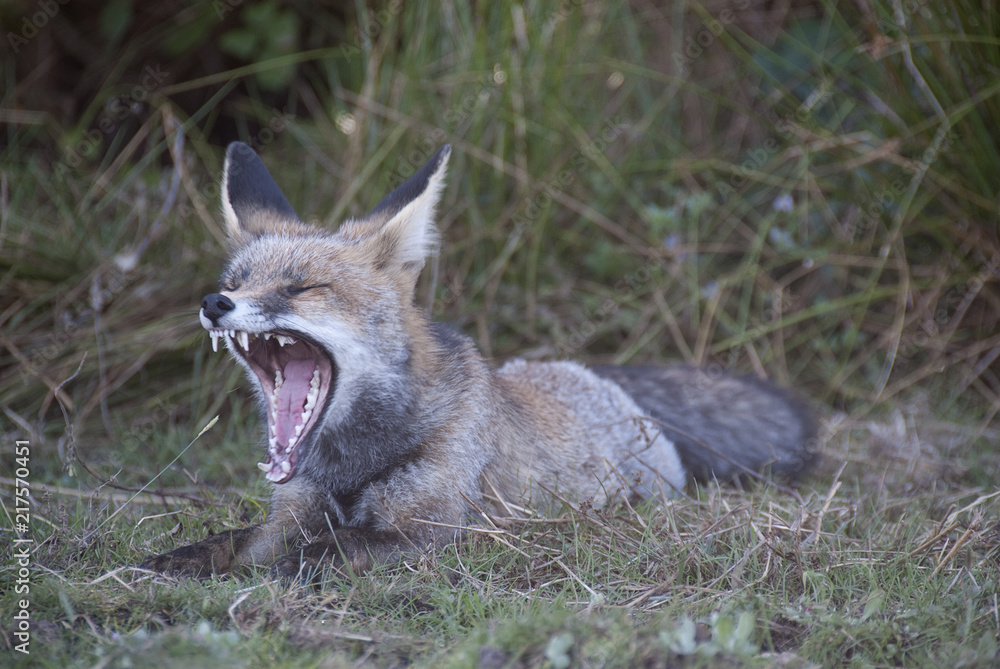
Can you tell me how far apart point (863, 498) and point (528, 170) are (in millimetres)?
3519

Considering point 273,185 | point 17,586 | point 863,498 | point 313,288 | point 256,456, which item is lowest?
point 863,498

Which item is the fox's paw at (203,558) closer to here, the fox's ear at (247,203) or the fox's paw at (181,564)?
the fox's paw at (181,564)

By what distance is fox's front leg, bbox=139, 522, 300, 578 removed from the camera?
3.29 metres

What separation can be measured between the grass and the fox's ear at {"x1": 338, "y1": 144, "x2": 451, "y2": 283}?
1.23 meters

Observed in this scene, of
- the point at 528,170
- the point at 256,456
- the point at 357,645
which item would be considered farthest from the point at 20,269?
the point at 357,645

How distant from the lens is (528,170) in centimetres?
649

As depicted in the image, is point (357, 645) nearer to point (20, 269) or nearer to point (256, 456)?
point (256, 456)

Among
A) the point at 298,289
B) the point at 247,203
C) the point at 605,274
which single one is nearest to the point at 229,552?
the point at 298,289

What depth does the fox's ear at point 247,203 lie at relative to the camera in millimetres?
4324

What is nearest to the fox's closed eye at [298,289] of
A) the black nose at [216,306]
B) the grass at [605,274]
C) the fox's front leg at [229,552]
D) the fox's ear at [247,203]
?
the black nose at [216,306]

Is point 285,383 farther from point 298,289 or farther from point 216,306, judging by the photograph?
point 216,306

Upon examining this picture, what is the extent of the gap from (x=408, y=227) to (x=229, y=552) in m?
1.69

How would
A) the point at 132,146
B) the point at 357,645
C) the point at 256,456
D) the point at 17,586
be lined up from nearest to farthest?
the point at 357,645, the point at 17,586, the point at 256,456, the point at 132,146

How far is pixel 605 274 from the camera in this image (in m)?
6.75
